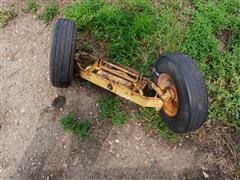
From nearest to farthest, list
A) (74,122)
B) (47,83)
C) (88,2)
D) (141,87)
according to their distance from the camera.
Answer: (141,87), (74,122), (47,83), (88,2)

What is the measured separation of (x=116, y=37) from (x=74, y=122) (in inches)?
55.1

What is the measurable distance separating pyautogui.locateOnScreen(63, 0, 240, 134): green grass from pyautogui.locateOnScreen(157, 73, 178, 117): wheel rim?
642 millimetres

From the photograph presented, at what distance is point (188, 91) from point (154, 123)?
94 centimetres

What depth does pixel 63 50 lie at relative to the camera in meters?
4.61

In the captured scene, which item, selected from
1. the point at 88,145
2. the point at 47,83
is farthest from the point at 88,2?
the point at 88,145

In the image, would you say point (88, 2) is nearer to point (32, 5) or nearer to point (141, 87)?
point (32, 5)

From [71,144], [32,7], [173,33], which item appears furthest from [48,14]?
[71,144]

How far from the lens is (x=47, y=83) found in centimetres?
542

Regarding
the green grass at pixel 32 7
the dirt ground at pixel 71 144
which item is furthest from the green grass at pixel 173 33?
the dirt ground at pixel 71 144

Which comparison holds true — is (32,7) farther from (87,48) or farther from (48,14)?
(87,48)

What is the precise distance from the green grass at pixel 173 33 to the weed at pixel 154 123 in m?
0.54

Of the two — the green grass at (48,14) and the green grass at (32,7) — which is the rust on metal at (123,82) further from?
the green grass at (32,7)

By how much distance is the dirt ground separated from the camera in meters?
4.67

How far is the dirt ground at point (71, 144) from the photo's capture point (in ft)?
15.3
